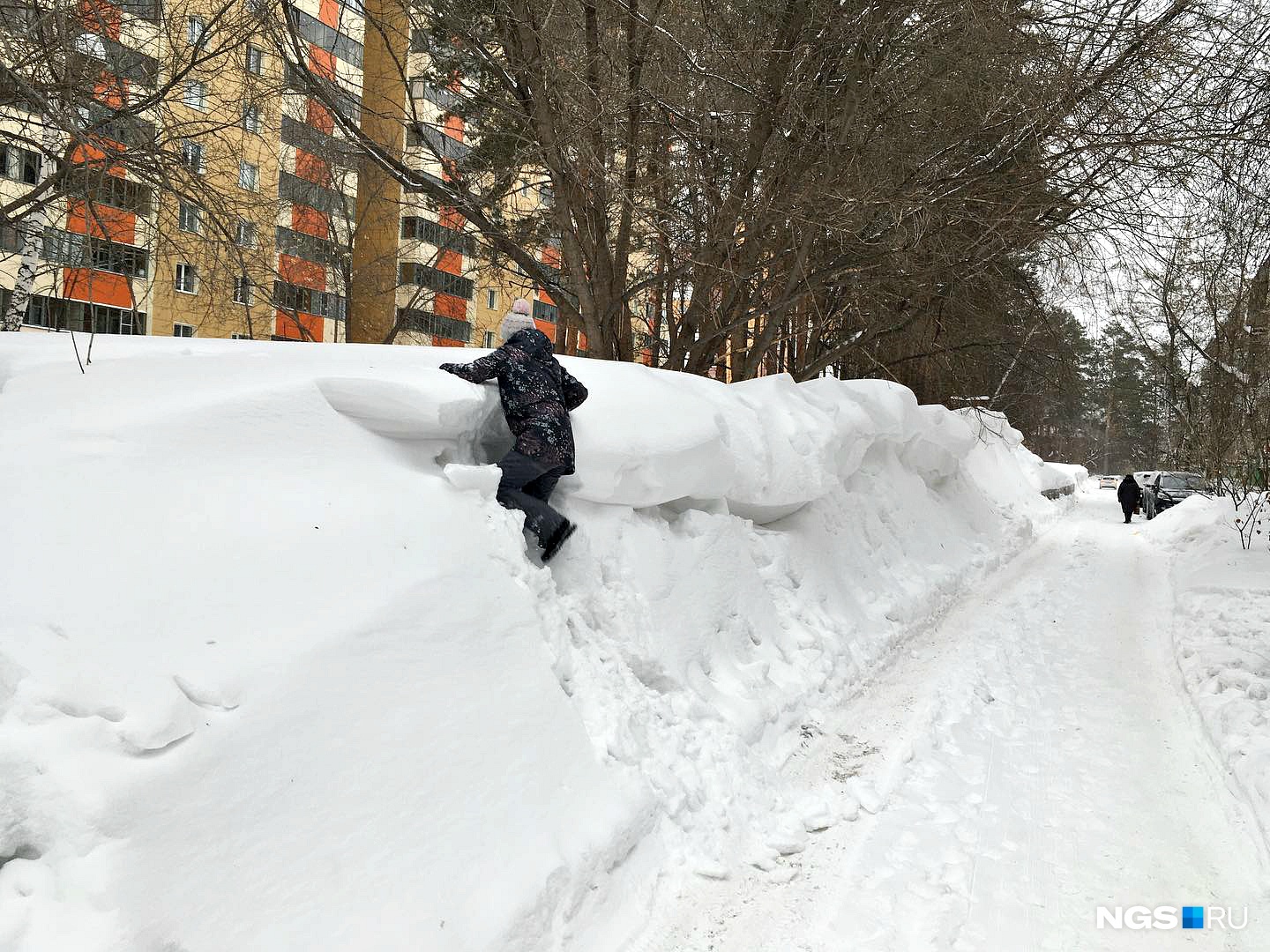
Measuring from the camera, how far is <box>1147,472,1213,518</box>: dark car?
2334 cm

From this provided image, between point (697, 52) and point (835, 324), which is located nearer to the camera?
point (697, 52)

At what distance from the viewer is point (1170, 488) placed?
949 inches

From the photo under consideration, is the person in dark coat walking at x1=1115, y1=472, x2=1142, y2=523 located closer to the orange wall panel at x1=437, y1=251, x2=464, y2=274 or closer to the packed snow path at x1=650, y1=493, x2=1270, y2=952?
the orange wall panel at x1=437, y1=251, x2=464, y2=274

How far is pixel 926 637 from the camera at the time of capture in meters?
7.30

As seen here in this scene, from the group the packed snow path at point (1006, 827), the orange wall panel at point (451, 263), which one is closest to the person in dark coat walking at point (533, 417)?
the packed snow path at point (1006, 827)

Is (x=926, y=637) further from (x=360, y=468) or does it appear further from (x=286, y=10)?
(x=286, y=10)

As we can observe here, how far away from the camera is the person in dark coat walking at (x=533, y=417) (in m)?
4.59

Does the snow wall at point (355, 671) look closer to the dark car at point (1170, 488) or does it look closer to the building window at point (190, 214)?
the building window at point (190, 214)

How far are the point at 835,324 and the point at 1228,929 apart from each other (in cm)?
1232

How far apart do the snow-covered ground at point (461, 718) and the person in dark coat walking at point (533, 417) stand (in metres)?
0.18

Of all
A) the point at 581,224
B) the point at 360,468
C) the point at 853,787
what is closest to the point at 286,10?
the point at 581,224

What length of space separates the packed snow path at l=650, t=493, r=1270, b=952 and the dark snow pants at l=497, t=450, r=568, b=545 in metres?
1.87

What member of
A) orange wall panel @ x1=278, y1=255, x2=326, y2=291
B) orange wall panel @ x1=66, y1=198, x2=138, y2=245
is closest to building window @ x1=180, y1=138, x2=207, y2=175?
orange wall panel @ x1=66, y1=198, x2=138, y2=245

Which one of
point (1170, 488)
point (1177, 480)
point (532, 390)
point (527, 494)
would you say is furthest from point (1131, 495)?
point (527, 494)
